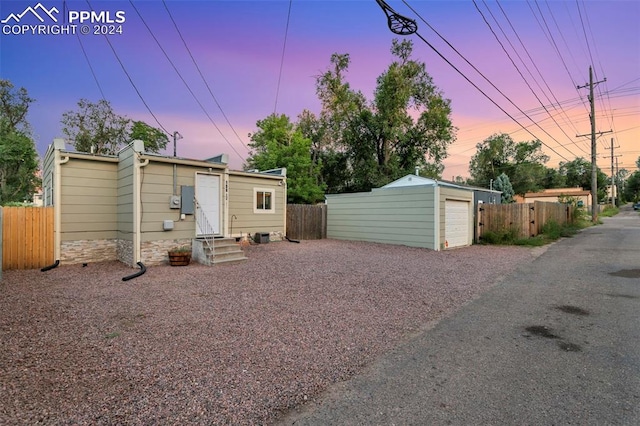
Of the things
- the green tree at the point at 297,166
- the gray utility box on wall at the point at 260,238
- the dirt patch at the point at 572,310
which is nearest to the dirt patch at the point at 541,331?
the dirt patch at the point at 572,310

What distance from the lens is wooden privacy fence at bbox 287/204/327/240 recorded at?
47.7 ft

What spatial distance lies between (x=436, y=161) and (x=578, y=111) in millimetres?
10373

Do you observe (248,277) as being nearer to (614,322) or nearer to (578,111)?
(614,322)

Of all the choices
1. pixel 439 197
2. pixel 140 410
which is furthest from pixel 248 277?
pixel 439 197

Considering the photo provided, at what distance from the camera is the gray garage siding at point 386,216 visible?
11719 mm

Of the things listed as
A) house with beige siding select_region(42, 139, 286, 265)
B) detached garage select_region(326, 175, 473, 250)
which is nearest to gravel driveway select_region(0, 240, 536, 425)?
house with beige siding select_region(42, 139, 286, 265)

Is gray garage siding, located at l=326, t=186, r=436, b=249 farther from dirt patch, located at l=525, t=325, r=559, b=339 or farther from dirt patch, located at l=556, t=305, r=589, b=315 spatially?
dirt patch, located at l=525, t=325, r=559, b=339

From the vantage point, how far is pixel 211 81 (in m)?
11.8

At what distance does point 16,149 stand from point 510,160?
56275 millimetres

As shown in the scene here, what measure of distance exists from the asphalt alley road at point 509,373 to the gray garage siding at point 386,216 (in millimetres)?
6614

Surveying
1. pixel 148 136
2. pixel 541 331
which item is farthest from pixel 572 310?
pixel 148 136

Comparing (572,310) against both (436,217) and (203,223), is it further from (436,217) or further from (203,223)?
(203,223)

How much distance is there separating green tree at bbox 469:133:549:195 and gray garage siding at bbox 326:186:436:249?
3893 cm

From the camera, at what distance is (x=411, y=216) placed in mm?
12203
